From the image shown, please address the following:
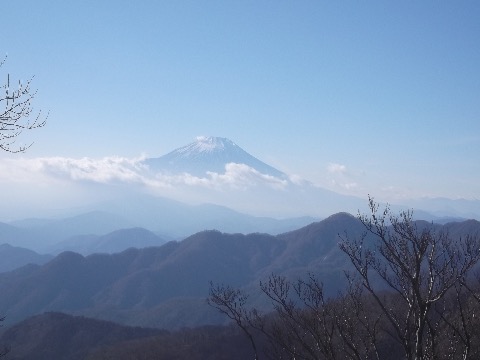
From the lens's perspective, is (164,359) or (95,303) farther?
(95,303)

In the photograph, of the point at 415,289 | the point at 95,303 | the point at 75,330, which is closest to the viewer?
the point at 415,289

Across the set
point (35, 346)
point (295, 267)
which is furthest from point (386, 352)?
point (295, 267)

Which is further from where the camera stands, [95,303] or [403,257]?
[95,303]

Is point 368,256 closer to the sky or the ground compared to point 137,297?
closer to the sky

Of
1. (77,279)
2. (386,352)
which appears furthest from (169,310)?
(386,352)

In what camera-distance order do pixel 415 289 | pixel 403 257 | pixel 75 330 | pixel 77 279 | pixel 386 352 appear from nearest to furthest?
pixel 415 289, pixel 403 257, pixel 386 352, pixel 75 330, pixel 77 279

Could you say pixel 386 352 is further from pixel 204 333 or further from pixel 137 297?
pixel 137 297

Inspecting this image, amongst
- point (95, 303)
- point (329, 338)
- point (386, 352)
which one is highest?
point (329, 338)

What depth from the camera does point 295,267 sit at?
193 meters

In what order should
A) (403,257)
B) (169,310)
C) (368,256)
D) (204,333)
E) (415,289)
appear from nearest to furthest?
(415,289) → (403,257) → (368,256) → (204,333) → (169,310)

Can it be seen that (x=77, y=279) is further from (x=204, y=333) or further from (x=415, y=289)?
(x=415, y=289)

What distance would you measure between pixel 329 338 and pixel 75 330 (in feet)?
350

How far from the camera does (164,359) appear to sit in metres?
74.5

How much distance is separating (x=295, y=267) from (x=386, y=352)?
15118 cm
